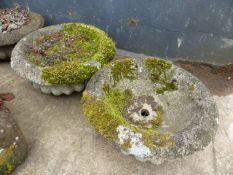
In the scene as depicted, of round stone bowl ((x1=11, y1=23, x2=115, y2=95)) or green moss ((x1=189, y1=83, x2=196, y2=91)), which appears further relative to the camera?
round stone bowl ((x1=11, y1=23, x2=115, y2=95))

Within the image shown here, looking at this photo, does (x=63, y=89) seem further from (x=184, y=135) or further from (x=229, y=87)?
(x=229, y=87)

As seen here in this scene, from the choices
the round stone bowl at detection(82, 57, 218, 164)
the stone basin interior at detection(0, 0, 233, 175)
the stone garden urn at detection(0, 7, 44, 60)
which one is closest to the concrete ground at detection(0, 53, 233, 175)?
the stone basin interior at detection(0, 0, 233, 175)

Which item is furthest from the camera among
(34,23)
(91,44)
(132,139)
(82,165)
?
(34,23)

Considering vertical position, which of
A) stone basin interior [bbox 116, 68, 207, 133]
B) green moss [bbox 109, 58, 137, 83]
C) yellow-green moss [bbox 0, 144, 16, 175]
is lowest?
yellow-green moss [bbox 0, 144, 16, 175]

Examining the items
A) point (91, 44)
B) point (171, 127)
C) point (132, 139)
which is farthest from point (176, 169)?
point (91, 44)

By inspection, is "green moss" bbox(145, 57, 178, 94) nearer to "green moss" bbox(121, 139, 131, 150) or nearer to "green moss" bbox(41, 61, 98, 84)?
"green moss" bbox(41, 61, 98, 84)

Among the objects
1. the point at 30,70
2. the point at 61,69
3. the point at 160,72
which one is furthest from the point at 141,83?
the point at 30,70

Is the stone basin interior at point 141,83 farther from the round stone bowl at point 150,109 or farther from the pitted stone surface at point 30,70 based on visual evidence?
the pitted stone surface at point 30,70
